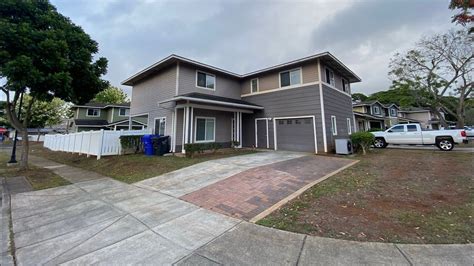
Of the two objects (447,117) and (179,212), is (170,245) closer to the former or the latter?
(179,212)

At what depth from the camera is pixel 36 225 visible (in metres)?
3.73

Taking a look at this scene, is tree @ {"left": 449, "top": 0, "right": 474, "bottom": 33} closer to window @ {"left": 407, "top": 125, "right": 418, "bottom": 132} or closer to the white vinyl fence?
window @ {"left": 407, "top": 125, "right": 418, "bottom": 132}

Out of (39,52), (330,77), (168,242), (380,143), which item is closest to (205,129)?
(39,52)

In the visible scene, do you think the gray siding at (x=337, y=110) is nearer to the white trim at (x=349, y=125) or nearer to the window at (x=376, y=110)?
the white trim at (x=349, y=125)

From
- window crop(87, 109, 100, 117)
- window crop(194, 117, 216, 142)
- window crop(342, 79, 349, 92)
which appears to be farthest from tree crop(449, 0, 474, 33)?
window crop(87, 109, 100, 117)

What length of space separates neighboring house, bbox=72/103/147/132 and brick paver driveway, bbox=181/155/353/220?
2491 centimetres

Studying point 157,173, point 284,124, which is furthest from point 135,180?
point 284,124

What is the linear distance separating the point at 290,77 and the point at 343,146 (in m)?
5.83

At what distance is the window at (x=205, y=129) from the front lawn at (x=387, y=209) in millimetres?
8693

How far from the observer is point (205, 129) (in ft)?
43.3

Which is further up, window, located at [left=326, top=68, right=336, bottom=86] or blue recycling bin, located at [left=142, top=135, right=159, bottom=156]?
window, located at [left=326, top=68, right=336, bottom=86]

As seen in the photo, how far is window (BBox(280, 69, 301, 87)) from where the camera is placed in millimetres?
13073

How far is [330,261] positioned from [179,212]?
302cm

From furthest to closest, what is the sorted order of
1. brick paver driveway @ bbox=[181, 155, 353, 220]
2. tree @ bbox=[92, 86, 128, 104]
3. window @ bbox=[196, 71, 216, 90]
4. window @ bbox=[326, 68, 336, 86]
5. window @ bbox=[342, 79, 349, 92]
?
tree @ bbox=[92, 86, 128, 104], window @ bbox=[342, 79, 349, 92], window @ bbox=[196, 71, 216, 90], window @ bbox=[326, 68, 336, 86], brick paver driveway @ bbox=[181, 155, 353, 220]
